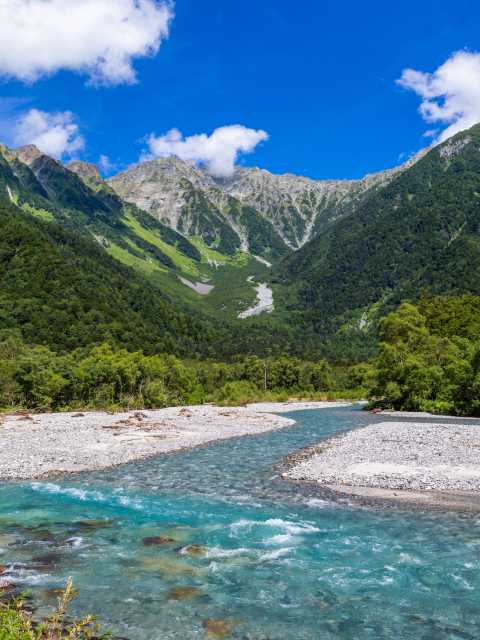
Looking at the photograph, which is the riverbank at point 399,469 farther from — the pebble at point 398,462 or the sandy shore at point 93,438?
the sandy shore at point 93,438

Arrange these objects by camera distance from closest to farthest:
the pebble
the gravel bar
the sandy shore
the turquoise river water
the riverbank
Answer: the turquoise river water → the riverbank → the gravel bar → the pebble → the sandy shore

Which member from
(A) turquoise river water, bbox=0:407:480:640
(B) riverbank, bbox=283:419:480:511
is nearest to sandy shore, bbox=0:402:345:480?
(A) turquoise river water, bbox=0:407:480:640

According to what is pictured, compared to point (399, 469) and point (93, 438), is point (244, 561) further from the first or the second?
point (93, 438)

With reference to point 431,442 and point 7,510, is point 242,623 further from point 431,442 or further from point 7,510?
point 431,442

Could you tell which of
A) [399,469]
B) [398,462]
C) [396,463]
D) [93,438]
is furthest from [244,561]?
[93,438]

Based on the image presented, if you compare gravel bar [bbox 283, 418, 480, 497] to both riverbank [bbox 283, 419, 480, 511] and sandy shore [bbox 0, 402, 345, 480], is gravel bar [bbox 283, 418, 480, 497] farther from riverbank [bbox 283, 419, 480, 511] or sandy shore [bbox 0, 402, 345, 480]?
sandy shore [bbox 0, 402, 345, 480]

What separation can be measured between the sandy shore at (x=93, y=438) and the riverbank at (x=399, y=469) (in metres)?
13.3

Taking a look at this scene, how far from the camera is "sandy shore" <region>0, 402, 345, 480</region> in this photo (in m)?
34.6

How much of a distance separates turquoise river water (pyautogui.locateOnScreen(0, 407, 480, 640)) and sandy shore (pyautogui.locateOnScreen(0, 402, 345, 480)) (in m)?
6.35

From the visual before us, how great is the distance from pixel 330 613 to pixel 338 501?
11321 millimetres

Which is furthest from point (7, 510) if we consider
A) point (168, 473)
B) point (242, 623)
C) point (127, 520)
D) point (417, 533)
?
point (417, 533)

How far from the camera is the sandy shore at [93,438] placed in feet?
113

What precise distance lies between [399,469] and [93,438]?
95.5ft

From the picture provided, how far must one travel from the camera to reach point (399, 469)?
30547mm
